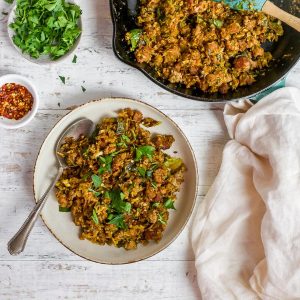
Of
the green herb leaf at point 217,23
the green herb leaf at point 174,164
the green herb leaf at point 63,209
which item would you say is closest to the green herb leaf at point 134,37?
the green herb leaf at point 217,23

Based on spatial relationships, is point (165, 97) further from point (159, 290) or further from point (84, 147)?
point (159, 290)

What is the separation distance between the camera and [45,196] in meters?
2.12

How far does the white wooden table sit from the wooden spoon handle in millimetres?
287

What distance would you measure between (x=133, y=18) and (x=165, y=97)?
15.7 inches

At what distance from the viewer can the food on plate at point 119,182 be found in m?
2.13

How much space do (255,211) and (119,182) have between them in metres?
0.66

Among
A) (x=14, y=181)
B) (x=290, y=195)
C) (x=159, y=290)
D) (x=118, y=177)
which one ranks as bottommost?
(x=159, y=290)

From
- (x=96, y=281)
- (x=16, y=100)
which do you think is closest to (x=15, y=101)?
(x=16, y=100)

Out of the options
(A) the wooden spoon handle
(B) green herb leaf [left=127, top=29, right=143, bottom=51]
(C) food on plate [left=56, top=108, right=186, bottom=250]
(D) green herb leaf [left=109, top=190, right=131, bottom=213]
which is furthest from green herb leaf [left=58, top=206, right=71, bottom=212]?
(A) the wooden spoon handle

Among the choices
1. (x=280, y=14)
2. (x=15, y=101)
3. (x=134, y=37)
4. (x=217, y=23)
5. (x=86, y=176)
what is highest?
(x=280, y=14)

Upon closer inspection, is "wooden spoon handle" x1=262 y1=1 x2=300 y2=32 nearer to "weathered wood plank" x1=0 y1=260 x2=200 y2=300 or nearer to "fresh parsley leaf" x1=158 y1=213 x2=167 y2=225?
"fresh parsley leaf" x1=158 y1=213 x2=167 y2=225

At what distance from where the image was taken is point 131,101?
217cm

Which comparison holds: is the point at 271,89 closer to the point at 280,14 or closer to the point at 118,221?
the point at 280,14

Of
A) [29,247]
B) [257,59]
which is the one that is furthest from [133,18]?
[29,247]
